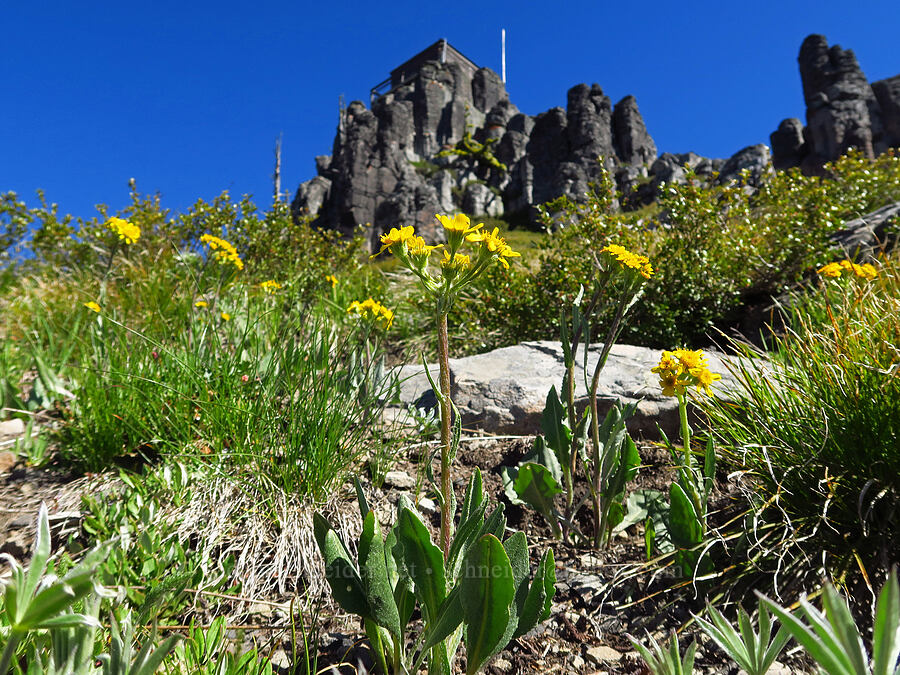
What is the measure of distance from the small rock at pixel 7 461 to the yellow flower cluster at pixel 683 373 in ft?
7.61

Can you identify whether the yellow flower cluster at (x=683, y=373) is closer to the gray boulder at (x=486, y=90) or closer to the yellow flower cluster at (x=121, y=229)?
the yellow flower cluster at (x=121, y=229)

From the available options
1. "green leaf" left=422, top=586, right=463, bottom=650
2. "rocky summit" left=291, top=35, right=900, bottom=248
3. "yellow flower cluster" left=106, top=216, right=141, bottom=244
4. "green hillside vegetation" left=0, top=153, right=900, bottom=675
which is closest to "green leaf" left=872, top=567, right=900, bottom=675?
"green hillside vegetation" left=0, top=153, right=900, bottom=675

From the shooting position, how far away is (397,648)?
0.98m

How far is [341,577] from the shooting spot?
979 millimetres

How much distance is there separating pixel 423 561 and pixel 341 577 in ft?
0.66

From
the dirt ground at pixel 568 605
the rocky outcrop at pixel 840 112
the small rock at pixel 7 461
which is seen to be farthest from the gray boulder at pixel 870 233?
the rocky outcrop at pixel 840 112

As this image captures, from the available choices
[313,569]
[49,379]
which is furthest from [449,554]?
[49,379]

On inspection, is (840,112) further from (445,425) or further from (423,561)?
(423,561)

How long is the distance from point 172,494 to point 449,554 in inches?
43.3

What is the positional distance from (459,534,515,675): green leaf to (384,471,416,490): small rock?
103 cm

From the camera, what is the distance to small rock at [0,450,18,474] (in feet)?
6.06

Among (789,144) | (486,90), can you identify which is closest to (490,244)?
(789,144)

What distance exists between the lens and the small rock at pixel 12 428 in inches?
81.1

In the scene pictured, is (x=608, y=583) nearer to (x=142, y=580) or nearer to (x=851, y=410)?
(x=851, y=410)
